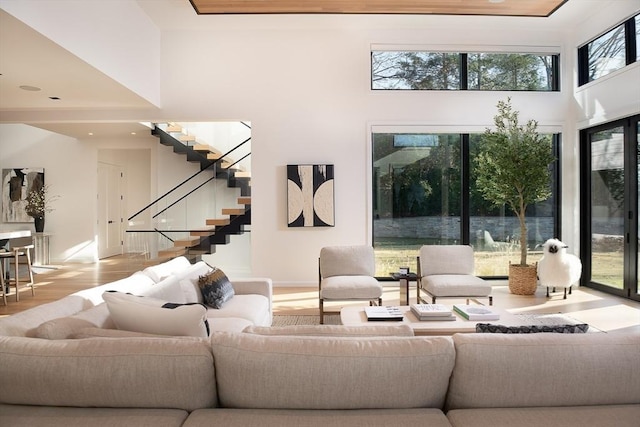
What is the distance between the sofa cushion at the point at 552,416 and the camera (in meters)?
1.36

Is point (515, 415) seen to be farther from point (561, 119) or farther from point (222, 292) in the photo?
point (561, 119)

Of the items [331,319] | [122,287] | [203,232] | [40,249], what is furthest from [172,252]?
[122,287]

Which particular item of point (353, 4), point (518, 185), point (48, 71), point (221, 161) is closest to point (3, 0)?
point (48, 71)

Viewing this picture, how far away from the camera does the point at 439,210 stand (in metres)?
6.84

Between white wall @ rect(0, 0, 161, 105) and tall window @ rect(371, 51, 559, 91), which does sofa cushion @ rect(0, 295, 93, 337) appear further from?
tall window @ rect(371, 51, 559, 91)

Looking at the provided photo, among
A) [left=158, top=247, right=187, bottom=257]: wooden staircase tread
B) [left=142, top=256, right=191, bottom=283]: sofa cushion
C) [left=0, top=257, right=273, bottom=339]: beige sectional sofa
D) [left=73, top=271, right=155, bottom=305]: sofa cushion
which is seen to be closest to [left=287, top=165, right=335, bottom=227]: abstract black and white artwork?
[left=158, top=247, right=187, bottom=257]: wooden staircase tread

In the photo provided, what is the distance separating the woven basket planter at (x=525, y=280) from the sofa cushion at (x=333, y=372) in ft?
17.1

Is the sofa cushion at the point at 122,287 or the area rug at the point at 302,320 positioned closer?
the sofa cushion at the point at 122,287

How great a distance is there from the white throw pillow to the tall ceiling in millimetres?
3056

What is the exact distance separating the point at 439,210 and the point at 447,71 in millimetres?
2271

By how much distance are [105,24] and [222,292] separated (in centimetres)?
353

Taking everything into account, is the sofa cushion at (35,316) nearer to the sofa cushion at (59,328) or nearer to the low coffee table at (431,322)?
the sofa cushion at (59,328)

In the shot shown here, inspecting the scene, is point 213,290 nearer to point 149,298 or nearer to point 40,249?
point 149,298

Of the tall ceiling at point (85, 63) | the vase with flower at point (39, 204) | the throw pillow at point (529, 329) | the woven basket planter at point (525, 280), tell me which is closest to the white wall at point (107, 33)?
the tall ceiling at point (85, 63)
